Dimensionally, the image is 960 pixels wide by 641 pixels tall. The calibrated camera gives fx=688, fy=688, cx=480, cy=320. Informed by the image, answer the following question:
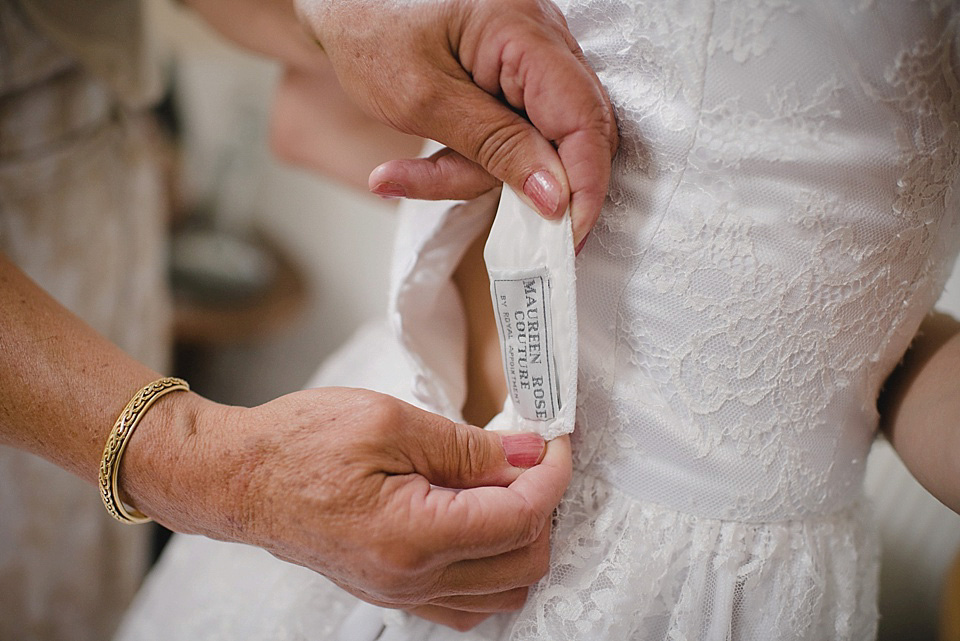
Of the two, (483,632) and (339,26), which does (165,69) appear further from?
(483,632)

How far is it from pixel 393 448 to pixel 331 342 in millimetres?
1509

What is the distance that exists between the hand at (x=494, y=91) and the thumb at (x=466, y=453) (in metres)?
0.16

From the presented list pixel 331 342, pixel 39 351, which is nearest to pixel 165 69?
pixel 331 342

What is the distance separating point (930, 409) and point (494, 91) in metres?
0.43

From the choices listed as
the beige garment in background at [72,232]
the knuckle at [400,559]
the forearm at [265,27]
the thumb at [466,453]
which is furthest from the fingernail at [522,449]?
the beige garment in background at [72,232]

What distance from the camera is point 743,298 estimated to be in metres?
0.49

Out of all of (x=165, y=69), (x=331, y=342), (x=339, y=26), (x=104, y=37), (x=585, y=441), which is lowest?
(x=331, y=342)

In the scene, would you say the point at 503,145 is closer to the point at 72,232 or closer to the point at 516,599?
the point at 516,599

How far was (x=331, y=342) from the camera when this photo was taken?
1936 mm

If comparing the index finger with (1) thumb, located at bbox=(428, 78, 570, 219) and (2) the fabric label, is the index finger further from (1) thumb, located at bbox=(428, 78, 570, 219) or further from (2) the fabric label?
(1) thumb, located at bbox=(428, 78, 570, 219)

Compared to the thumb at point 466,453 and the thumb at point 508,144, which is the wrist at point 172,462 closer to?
the thumb at point 466,453

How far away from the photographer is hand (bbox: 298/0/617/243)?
447mm

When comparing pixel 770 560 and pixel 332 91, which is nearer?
pixel 770 560

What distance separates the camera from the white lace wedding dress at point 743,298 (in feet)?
1.52
